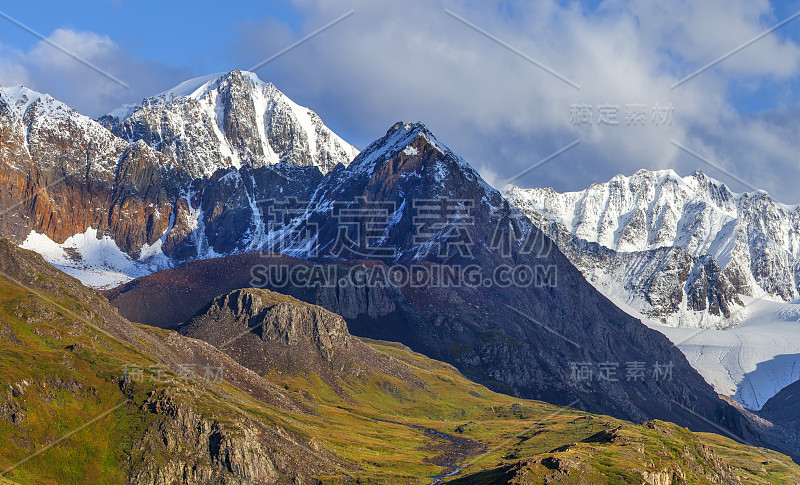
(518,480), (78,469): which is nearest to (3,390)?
(78,469)

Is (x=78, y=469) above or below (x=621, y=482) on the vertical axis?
below

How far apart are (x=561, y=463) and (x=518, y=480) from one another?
1450 cm

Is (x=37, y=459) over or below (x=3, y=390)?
below

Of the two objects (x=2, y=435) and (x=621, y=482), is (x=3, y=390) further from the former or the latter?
(x=621, y=482)

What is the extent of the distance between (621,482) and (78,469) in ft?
411

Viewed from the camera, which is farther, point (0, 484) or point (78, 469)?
point (78, 469)

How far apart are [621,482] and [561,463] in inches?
551

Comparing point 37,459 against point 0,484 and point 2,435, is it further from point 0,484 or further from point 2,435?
point 0,484

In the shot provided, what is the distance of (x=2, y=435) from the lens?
632 feet

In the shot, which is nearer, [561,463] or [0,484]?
[0,484]

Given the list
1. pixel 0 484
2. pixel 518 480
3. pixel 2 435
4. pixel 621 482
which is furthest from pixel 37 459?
pixel 621 482

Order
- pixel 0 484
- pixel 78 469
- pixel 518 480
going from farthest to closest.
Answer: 1. pixel 78 469
2. pixel 518 480
3. pixel 0 484

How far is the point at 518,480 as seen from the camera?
610 ft

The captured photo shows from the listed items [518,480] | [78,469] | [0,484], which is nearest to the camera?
[0,484]
